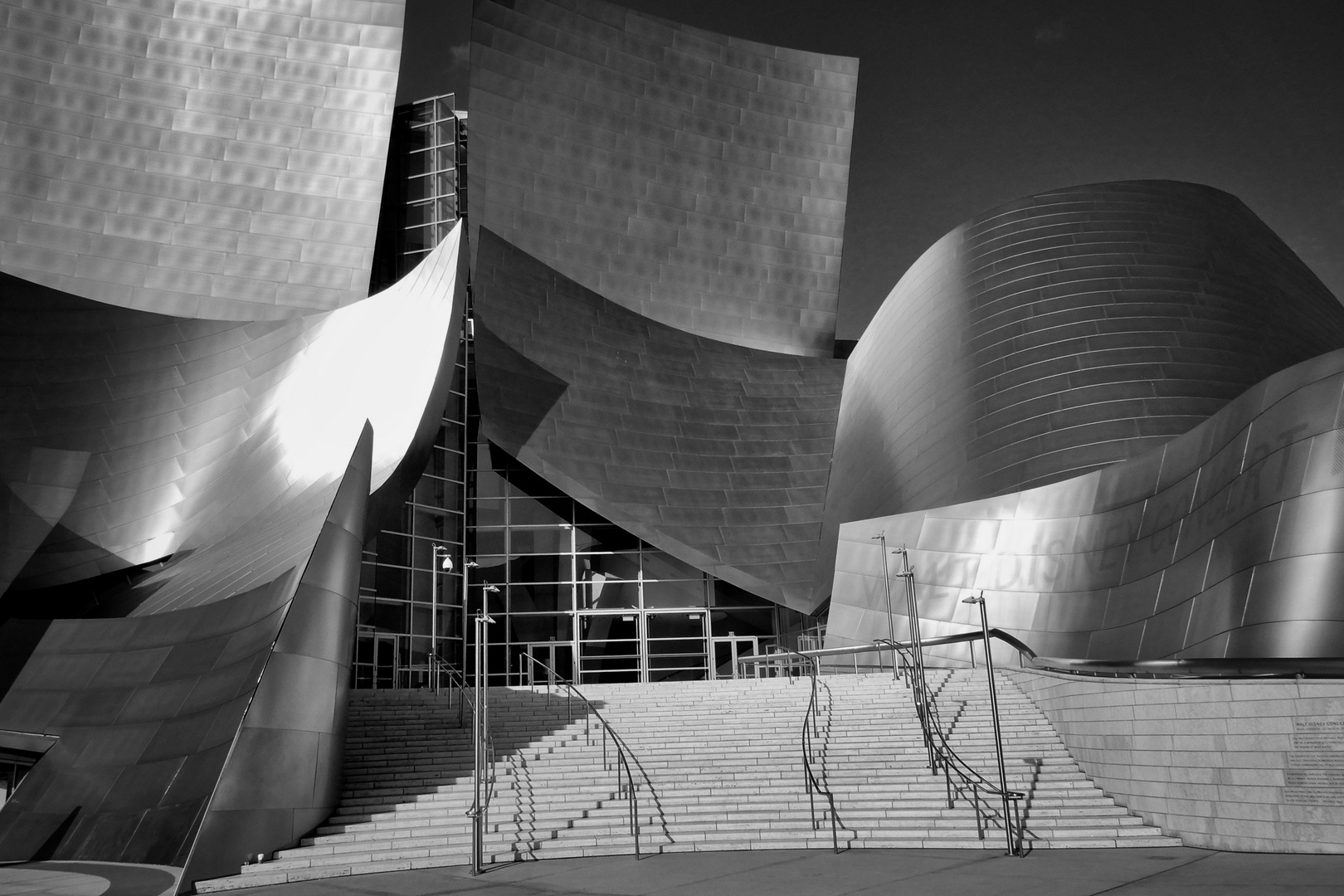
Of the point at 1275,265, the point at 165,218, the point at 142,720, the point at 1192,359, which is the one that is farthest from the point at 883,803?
the point at 165,218

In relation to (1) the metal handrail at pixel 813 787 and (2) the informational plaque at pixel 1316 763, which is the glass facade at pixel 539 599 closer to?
(1) the metal handrail at pixel 813 787

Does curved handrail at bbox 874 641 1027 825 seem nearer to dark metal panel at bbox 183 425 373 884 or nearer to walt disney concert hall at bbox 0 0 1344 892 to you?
walt disney concert hall at bbox 0 0 1344 892

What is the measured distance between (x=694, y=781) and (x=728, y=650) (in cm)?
1517

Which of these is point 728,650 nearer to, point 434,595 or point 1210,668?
point 434,595

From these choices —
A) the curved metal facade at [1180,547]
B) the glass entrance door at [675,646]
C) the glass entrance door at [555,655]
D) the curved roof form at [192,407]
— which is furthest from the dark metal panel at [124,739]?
the glass entrance door at [675,646]

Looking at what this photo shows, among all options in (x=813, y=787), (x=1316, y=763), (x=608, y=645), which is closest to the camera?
(x=1316, y=763)

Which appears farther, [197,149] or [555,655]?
[555,655]

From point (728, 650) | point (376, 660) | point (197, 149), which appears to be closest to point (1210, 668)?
point (728, 650)

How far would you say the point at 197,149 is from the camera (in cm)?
2420

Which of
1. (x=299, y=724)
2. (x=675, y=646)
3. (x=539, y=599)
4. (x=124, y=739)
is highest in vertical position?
(x=539, y=599)

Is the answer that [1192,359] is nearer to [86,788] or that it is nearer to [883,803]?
[883,803]

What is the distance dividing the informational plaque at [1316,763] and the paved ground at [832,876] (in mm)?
465

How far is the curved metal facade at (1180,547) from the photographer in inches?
390

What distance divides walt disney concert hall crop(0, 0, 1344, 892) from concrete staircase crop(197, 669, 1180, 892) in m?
0.43
